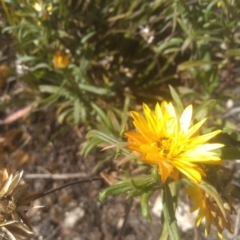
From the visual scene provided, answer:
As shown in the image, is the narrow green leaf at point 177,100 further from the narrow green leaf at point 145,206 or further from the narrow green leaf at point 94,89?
the narrow green leaf at point 94,89

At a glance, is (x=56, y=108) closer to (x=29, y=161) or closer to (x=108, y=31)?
(x=29, y=161)

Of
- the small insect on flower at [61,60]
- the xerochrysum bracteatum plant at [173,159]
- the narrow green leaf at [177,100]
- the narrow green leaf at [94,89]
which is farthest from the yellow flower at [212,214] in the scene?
the small insect on flower at [61,60]

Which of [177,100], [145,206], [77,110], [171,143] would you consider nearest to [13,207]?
[145,206]

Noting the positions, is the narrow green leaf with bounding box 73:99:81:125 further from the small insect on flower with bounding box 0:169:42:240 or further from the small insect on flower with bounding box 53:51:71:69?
the small insect on flower with bounding box 0:169:42:240

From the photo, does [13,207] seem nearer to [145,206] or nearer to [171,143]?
[145,206]

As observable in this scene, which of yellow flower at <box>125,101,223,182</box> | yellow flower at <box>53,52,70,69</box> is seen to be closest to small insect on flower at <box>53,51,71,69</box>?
yellow flower at <box>53,52,70,69</box>

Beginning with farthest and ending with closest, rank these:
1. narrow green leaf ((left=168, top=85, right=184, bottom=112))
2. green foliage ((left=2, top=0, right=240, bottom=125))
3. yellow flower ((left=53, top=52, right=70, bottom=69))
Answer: yellow flower ((left=53, top=52, right=70, bottom=69)) < green foliage ((left=2, top=0, right=240, bottom=125)) < narrow green leaf ((left=168, top=85, right=184, bottom=112))

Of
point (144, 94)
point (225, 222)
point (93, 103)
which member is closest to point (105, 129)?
point (93, 103)
